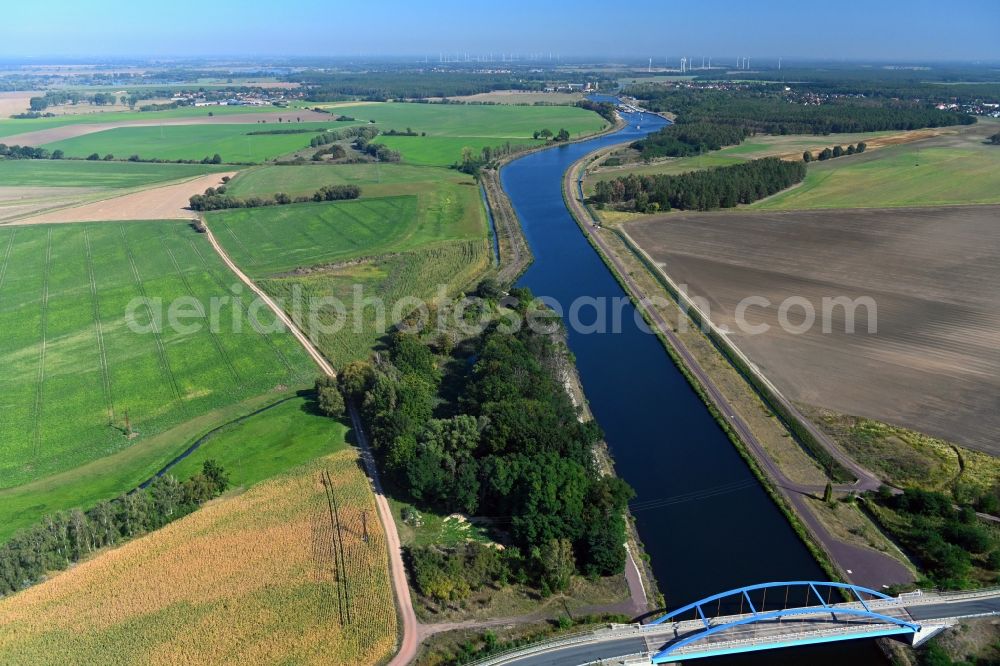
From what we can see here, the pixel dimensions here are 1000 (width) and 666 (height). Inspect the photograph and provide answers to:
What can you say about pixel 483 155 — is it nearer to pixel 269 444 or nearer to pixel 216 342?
pixel 216 342

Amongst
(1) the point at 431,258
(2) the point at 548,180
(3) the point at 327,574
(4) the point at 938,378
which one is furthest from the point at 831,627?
(2) the point at 548,180

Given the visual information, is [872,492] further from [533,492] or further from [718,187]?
[718,187]

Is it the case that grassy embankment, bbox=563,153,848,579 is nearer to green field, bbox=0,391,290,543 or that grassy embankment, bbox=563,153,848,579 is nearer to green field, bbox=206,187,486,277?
green field, bbox=206,187,486,277

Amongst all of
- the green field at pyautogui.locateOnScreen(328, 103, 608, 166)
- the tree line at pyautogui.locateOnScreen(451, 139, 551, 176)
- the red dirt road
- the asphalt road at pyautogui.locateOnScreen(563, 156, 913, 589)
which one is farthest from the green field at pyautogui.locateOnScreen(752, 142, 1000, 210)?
the red dirt road

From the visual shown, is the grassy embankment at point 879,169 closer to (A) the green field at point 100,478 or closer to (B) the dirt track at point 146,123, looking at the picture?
(A) the green field at point 100,478

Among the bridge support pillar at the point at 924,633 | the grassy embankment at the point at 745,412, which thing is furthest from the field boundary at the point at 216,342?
the bridge support pillar at the point at 924,633

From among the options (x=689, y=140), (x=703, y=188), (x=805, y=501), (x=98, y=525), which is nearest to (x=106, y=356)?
(x=98, y=525)
